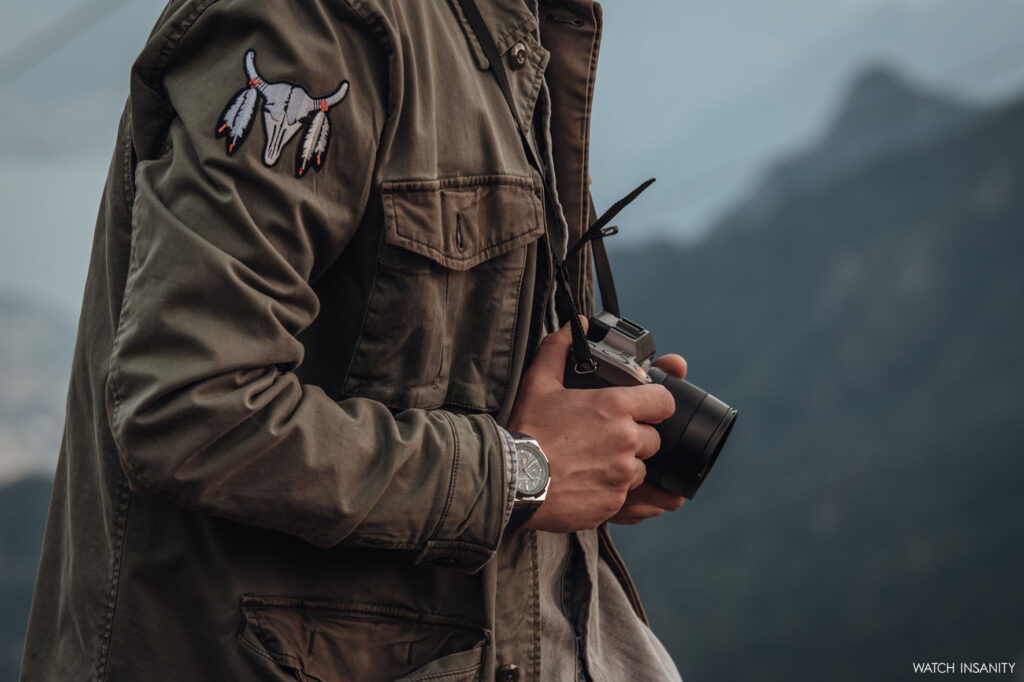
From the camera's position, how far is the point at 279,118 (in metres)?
0.75

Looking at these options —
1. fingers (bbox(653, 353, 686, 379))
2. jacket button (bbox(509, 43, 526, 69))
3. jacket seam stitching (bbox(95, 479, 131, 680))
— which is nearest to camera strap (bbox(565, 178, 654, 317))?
fingers (bbox(653, 353, 686, 379))

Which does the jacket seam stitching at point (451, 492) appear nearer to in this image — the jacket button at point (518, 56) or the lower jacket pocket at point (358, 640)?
the lower jacket pocket at point (358, 640)

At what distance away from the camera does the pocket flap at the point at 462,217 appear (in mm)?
826

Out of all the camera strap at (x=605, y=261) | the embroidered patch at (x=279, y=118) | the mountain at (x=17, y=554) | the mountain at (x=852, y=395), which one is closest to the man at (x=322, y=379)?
the embroidered patch at (x=279, y=118)

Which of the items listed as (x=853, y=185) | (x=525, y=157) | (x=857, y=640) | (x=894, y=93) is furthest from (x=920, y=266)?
(x=525, y=157)

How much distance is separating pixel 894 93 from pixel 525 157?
343 centimetres

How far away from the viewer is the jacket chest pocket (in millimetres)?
840

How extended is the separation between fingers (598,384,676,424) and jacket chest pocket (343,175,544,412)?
111 mm

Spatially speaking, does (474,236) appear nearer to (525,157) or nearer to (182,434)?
(525,157)

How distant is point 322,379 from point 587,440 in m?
0.25

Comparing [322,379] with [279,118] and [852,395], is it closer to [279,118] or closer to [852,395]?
[279,118]

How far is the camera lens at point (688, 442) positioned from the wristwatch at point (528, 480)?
167 millimetres

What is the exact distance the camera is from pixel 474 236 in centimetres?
90

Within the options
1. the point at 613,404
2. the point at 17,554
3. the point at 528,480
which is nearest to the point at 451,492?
the point at 528,480
